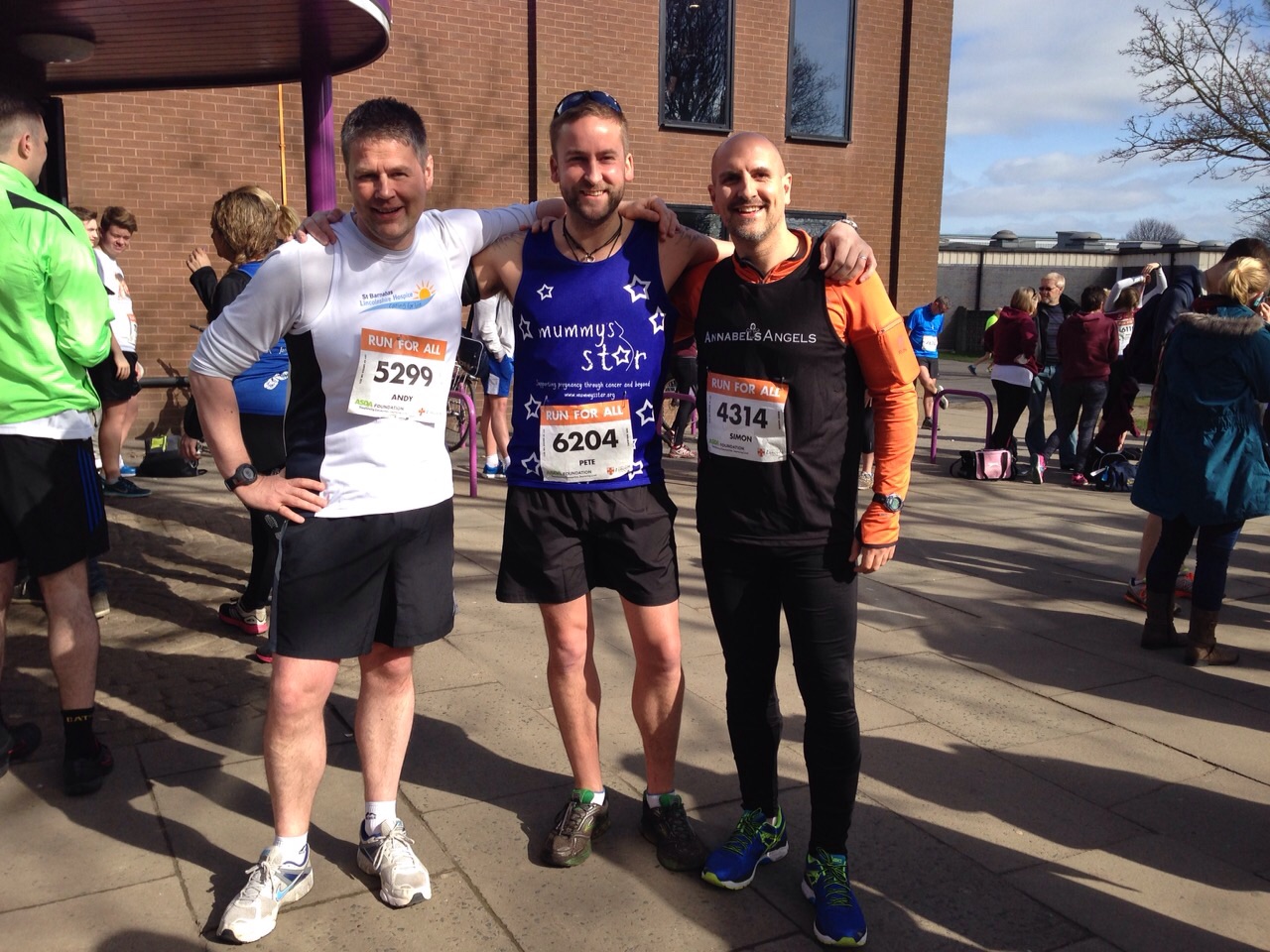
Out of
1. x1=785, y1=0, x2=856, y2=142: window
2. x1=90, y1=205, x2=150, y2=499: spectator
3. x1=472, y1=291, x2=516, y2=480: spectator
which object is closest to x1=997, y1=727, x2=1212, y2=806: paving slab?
x1=472, y1=291, x2=516, y2=480: spectator

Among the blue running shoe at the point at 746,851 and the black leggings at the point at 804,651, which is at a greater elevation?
the black leggings at the point at 804,651

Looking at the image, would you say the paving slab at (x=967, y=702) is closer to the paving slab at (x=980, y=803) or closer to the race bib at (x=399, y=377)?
the paving slab at (x=980, y=803)

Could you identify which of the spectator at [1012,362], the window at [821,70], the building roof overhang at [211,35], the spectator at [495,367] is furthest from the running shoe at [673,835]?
the window at [821,70]

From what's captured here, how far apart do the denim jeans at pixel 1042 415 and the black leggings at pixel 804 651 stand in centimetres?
826

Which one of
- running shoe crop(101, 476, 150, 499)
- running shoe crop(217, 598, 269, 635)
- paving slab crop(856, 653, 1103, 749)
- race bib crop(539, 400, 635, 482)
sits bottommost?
paving slab crop(856, 653, 1103, 749)

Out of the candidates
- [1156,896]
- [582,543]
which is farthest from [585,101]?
[1156,896]

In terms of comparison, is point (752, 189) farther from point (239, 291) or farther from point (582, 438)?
point (239, 291)

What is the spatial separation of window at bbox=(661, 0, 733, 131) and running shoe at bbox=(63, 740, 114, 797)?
11221 mm

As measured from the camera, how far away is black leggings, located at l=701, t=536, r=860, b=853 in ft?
8.87

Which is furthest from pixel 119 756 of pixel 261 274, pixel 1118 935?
pixel 1118 935

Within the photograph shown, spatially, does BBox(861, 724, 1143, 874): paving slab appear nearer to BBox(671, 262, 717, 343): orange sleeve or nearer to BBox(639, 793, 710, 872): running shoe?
BBox(639, 793, 710, 872): running shoe

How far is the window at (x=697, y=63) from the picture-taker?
42.6 ft

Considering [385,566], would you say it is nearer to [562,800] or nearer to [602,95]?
[562,800]

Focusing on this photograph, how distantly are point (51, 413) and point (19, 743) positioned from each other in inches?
45.7
